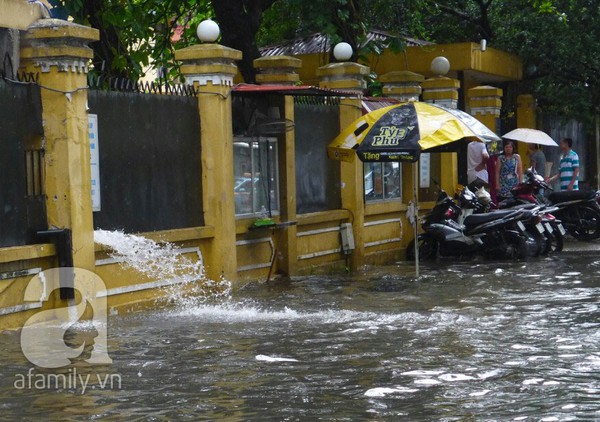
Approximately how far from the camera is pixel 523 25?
2252 cm

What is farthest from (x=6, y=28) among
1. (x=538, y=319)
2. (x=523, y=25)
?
(x=523, y=25)

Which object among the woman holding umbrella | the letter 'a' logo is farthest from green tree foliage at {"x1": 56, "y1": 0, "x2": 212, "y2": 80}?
the woman holding umbrella

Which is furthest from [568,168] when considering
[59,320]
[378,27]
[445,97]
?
[59,320]

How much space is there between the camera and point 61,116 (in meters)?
10.0

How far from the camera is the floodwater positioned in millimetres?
6785

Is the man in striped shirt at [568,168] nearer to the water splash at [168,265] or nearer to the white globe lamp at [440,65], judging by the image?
the white globe lamp at [440,65]

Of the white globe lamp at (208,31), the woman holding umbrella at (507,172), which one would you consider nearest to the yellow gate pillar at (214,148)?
the white globe lamp at (208,31)

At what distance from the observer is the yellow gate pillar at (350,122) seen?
15.3 m

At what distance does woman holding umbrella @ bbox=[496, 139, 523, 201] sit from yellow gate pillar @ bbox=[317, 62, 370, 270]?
3.91m

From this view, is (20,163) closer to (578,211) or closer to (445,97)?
(445,97)

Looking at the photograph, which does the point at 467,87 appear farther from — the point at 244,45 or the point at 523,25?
the point at 244,45

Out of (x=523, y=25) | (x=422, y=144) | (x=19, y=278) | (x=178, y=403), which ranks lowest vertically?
(x=178, y=403)

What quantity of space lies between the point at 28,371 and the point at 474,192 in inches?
409

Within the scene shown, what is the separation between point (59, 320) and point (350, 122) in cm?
662
